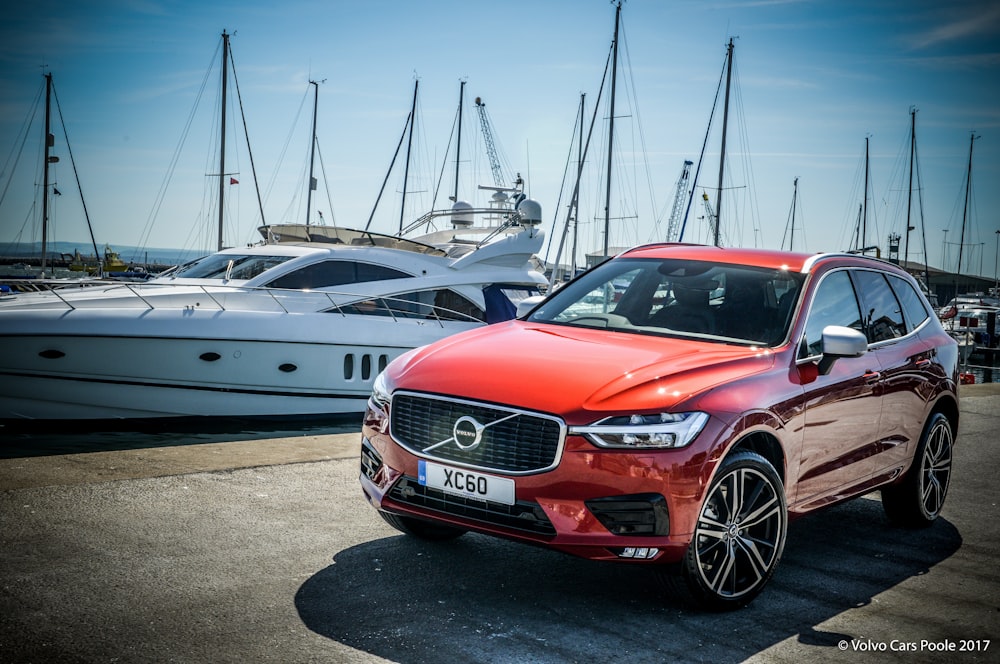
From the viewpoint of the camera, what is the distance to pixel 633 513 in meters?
4.14

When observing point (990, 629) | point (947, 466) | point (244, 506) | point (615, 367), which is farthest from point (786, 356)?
point (244, 506)

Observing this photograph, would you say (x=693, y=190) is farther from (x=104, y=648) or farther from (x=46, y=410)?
(x=104, y=648)

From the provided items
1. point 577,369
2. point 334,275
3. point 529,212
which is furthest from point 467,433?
point 529,212

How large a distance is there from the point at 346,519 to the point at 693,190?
28.2 meters

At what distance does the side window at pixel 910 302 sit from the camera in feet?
21.6

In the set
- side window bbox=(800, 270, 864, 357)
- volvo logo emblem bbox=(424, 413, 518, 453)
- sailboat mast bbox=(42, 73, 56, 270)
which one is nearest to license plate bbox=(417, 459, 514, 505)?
volvo logo emblem bbox=(424, 413, 518, 453)

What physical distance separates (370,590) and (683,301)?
2.42m

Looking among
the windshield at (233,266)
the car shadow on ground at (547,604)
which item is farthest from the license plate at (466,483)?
the windshield at (233,266)

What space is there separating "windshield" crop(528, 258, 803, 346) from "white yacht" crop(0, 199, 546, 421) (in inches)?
356

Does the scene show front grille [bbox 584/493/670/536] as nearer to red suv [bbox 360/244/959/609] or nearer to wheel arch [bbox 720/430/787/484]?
red suv [bbox 360/244/959/609]

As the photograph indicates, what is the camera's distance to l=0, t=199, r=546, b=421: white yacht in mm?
13094

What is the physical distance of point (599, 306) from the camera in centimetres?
584

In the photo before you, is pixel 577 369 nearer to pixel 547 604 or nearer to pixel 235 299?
pixel 547 604

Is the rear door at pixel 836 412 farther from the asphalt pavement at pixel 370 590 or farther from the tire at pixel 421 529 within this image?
the tire at pixel 421 529
